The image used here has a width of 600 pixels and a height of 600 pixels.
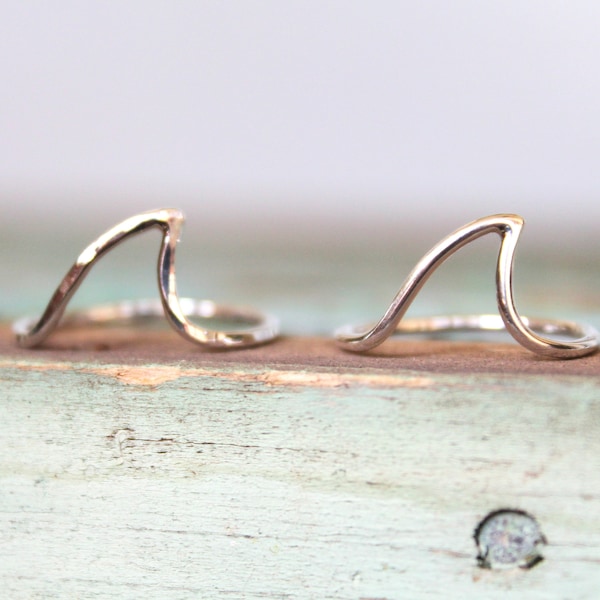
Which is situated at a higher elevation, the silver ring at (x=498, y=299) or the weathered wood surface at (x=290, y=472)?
the silver ring at (x=498, y=299)

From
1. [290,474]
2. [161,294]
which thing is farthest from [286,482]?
[161,294]

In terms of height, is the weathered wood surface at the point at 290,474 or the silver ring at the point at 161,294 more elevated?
the silver ring at the point at 161,294

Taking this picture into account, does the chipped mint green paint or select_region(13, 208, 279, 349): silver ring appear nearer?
the chipped mint green paint

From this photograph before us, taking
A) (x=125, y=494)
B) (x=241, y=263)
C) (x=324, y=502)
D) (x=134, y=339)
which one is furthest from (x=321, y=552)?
(x=241, y=263)

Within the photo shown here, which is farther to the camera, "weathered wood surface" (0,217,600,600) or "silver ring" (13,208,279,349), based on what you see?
"silver ring" (13,208,279,349)

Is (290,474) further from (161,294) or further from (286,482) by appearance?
(161,294)

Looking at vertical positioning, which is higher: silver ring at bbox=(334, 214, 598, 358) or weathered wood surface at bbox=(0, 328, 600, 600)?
silver ring at bbox=(334, 214, 598, 358)

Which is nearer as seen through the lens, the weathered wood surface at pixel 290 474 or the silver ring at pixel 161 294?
the weathered wood surface at pixel 290 474
